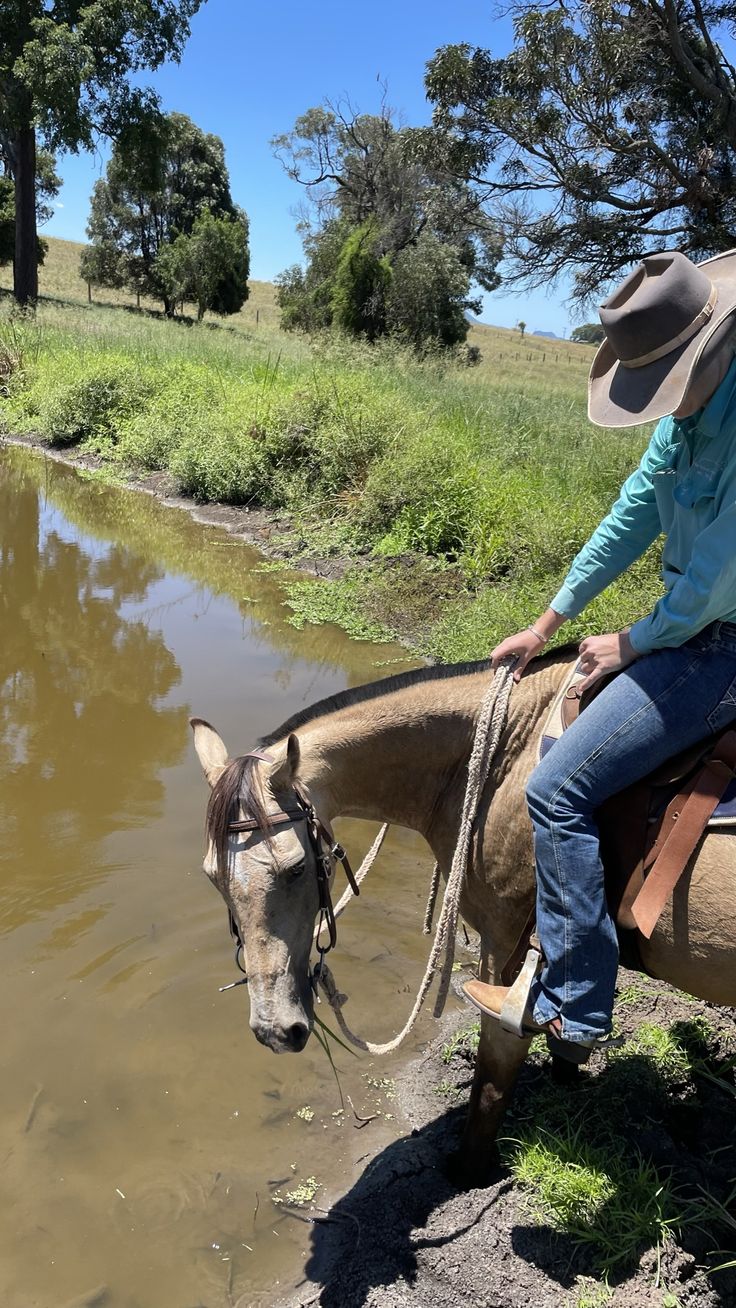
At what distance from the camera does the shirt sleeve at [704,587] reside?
2.02 metres

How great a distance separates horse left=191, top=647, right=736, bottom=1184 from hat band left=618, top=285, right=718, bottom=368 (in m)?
1.08

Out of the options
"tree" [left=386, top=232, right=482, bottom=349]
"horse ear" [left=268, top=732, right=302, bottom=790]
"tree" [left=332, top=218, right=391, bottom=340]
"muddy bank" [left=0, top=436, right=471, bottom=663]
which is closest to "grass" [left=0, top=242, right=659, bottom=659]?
"muddy bank" [left=0, top=436, right=471, bottom=663]

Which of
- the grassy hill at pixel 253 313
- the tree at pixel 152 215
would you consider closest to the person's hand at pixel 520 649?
the grassy hill at pixel 253 313

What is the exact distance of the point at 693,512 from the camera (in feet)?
7.30

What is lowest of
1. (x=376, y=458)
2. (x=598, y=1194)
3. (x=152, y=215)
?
(x=598, y=1194)

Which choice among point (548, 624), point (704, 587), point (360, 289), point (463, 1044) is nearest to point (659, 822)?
point (704, 587)

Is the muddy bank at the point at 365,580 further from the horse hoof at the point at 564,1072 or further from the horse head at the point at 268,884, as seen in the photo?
the horse head at the point at 268,884

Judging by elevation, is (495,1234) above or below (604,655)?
below

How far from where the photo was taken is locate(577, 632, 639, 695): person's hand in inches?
91.9

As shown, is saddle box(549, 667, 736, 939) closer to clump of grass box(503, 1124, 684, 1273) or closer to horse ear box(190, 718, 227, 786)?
clump of grass box(503, 1124, 684, 1273)

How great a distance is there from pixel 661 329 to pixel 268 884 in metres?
1.85

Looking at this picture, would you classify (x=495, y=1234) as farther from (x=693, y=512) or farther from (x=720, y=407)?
(x=720, y=407)

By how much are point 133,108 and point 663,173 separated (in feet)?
87.0

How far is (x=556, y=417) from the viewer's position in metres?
13.3
